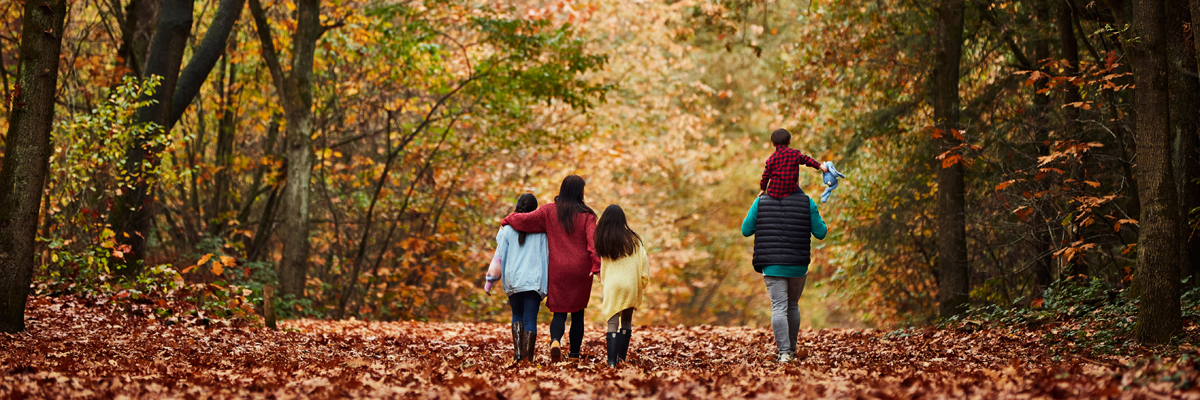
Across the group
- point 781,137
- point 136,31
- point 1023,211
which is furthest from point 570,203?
point 136,31

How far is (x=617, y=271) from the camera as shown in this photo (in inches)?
288

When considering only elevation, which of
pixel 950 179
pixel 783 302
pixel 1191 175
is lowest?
pixel 783 302

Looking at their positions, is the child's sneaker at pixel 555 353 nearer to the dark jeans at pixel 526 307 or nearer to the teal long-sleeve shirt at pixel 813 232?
the dark jeans at pixel 526 307

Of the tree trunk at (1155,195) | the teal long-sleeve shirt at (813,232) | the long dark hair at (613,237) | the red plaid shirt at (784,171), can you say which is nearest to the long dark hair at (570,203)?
the long dark hair at (613,237)

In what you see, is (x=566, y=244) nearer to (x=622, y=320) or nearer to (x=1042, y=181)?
(x=622, y=320)

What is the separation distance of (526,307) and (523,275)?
0.27 m

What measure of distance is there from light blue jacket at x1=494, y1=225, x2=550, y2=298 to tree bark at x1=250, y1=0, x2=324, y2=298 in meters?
9.01

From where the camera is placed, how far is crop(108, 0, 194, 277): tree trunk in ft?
41.1

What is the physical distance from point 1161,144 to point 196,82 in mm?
12454

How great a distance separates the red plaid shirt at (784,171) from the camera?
743cm

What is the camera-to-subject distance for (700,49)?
28.2 meters

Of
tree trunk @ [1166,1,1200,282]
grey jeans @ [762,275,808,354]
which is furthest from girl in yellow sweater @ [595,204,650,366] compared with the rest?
tree trunk @ [1166,1,1200,282]

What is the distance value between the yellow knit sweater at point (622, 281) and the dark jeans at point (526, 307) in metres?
0.60

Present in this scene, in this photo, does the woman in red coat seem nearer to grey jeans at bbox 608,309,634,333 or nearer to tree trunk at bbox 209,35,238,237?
grey jeans at bbox 608,309,634,333
